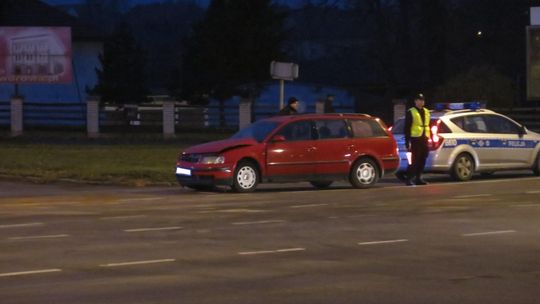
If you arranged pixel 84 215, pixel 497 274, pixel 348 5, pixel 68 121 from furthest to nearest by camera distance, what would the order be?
pixel 348 5 → pixel 68 121 → pixel 84 215 → pixel 497 274

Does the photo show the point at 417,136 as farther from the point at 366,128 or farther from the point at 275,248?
the point at 275,248

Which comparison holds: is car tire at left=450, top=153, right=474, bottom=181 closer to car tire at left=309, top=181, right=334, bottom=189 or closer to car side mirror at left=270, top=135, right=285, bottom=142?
car tire at left=309, top=181, right=334, bottom=189

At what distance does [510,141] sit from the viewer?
23469 mm

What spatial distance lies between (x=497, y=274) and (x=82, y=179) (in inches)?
583

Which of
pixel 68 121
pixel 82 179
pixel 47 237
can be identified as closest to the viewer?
pixel 47 237

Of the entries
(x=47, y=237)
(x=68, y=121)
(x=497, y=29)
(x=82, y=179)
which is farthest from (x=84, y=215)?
(x=497, y=29)

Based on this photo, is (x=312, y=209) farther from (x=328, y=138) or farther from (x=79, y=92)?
(x=79, y=92)

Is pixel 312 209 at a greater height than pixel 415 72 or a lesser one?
lesser

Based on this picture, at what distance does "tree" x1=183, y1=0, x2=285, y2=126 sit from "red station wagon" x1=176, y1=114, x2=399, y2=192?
136 feet

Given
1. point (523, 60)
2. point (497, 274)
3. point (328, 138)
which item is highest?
point (523, 60)

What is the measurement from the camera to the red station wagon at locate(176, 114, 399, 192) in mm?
20031

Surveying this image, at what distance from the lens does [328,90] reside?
63.4m

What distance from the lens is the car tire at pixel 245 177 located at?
20.0 metres

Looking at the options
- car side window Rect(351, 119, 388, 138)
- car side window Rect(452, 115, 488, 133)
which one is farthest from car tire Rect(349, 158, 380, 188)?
car side window Rect(452, 115, 488, 133)
